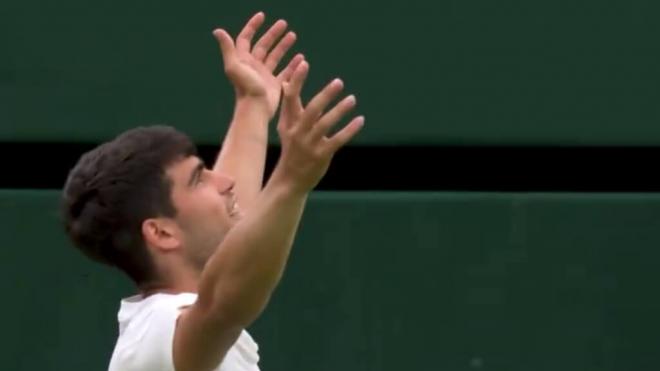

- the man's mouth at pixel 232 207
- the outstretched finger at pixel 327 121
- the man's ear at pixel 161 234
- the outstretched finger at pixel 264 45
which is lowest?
the man's ear at pixel 161 234

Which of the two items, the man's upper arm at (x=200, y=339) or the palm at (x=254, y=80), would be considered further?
the palm at (x=254, y=80)

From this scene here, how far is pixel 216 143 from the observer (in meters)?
3.00

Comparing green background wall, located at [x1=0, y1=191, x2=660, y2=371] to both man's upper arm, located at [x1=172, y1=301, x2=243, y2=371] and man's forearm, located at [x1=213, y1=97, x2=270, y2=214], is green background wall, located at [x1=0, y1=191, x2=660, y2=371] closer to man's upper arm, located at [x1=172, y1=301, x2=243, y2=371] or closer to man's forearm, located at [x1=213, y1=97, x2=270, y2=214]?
man's forearm, located at [x1=213, y1=97, x2=270, y2=214]

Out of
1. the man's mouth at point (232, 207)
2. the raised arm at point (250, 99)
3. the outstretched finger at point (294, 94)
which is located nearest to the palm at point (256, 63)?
the raised arm at point (250, 99)

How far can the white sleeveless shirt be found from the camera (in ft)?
6.55

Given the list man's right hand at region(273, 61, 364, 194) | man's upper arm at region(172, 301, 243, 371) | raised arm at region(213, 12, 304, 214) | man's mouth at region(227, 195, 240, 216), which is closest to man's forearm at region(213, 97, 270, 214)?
→ raised arm at region(213, 12, 304, 214)

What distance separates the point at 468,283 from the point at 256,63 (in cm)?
73

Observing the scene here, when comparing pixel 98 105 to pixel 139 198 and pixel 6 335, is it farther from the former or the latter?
pixel 139 198

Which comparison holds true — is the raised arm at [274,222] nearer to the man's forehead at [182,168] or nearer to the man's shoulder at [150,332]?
the man's shoulder at [150,332]

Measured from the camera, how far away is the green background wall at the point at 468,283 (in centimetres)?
295

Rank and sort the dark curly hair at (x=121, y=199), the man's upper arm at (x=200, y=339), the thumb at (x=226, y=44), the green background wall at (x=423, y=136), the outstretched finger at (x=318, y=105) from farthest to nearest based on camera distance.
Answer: the green background wall at (x=423, y=136) → the thumb at (x=226, y=44) → the dark curly hair at (x=121, y=199) → the man's upper arm at (x=200, y=339) → the outstretched finger at (x=318, y=105)

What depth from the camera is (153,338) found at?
2004mm

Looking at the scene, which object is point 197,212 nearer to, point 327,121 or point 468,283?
point 327,121

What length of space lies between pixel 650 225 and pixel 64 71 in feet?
3.35
